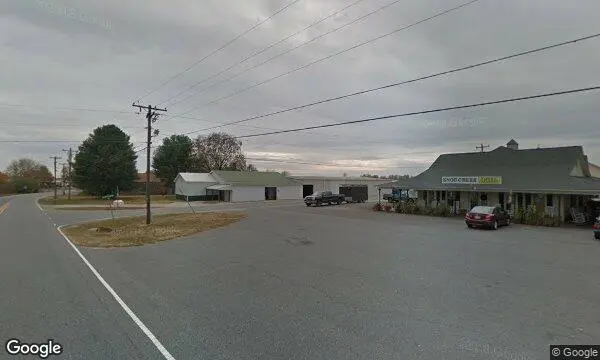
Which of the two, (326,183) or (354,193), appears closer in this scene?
(354,193)

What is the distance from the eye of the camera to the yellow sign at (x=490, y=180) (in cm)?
3141

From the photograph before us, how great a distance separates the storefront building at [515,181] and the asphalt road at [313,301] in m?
14.4

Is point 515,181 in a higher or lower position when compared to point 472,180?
lower

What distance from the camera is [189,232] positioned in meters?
22.5

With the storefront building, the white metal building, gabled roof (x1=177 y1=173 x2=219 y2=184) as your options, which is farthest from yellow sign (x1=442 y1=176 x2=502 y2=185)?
gabled roof (x1=177 y1=173 x2=219 y2=184)

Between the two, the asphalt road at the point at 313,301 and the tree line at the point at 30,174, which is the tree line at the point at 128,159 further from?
the asphalt road at the point at 313,301

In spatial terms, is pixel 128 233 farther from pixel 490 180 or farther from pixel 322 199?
pixel 322 199

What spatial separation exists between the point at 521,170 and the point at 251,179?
44296 millimetres

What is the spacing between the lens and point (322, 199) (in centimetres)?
4912

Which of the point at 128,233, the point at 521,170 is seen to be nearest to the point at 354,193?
the point at 521,170

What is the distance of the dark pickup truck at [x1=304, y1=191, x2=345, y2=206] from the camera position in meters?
48.1

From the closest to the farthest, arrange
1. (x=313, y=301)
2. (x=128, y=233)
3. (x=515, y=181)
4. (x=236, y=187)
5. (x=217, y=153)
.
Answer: (x=313, y=301)
(x=128, y=233)
(x=515, y=181)
(x=236, y=187)
(x=217, y=153)

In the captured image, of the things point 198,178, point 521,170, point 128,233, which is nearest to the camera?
point 128,233

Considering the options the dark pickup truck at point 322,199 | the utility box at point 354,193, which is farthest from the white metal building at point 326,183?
the dark pickup truck at point 322,199
